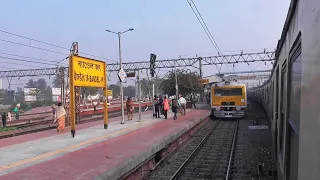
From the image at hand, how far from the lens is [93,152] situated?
9133mm

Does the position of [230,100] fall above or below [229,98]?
below

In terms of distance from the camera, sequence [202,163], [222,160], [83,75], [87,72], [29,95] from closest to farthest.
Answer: [202,163], [222,160], [83,75], [87,72], [29,95]

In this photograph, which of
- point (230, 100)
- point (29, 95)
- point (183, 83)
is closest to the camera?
point (230, 100)

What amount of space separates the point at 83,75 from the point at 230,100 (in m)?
13.3

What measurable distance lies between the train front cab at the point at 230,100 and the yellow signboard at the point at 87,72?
11088 mm

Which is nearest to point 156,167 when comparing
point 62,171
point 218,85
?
point 62,171

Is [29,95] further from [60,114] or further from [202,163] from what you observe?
[202,163]

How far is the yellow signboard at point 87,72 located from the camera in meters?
12.4

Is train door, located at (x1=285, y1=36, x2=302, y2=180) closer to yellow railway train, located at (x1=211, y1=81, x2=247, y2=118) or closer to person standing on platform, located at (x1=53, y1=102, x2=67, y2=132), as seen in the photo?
person standing on platform, located at (x1=53, y1=102, x2=67, y2=132)

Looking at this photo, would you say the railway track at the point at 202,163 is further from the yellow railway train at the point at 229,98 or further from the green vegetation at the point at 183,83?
the green vegetation at the point at 183,83

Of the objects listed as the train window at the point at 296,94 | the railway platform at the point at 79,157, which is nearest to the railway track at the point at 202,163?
the railway platform at the point at 79,157

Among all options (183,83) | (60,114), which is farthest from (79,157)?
(183,83)

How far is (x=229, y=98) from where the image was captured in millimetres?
23625

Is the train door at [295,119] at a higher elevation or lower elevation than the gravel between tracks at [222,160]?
higher
